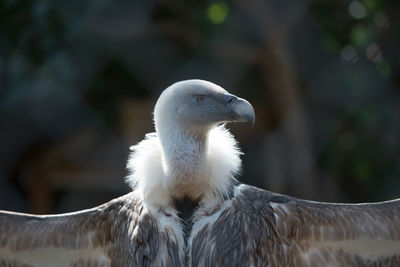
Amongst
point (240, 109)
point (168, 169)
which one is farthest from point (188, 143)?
point (240, 109)

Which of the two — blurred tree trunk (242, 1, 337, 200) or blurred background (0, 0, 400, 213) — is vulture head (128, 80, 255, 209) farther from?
blurred tree trunk (242, 1, 337, 200)

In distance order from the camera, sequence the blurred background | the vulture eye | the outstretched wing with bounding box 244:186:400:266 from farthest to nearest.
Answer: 1. the blurred background
2. the outstretched wing with bounding box 244:186:400:266
3. the vulture eye

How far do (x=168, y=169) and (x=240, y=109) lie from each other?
37 centimetres

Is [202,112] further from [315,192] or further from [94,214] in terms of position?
[315,192]

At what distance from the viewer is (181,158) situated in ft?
9.36

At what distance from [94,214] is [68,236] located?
6.7 inches

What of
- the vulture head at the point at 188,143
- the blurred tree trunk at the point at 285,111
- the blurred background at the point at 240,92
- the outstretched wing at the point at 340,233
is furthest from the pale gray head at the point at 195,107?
the blurred tree trunk at the point at 285,111

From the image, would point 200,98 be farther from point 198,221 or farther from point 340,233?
point 340,233

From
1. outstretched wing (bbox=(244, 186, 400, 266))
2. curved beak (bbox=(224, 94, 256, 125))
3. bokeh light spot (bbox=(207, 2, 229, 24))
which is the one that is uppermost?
→ bokeh light spot (bbox=(207, 2, 229, 24))

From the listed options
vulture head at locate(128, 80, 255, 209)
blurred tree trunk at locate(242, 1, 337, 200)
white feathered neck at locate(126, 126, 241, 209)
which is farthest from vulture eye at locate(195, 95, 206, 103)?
blurred tree trunk at locate(242, 1, 337, 200)

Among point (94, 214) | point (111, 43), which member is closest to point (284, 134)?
point (111, 43)

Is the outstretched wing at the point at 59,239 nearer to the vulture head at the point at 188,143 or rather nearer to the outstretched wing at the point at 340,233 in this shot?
the vulture head at the point at 188,143

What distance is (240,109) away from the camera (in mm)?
2805

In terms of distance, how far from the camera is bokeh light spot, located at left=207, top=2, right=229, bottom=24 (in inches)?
205
